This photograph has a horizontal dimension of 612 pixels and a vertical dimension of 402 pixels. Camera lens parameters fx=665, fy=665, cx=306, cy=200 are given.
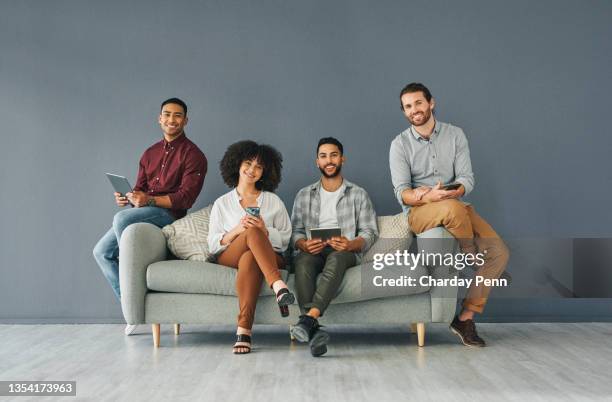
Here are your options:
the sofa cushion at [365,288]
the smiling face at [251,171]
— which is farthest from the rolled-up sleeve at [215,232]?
the sofa cushion at [365,288]

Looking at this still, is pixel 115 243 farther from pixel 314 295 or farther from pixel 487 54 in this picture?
pixel 487 54

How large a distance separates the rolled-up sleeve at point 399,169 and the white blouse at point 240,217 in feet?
2.19

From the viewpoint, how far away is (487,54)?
443 centimetres

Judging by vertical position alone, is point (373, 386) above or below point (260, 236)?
below

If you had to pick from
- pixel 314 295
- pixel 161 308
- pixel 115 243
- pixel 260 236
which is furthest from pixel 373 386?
pixel 115 243

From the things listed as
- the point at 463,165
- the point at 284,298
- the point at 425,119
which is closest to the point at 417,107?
the point at 425,119

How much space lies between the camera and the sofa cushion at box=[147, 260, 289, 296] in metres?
3.43

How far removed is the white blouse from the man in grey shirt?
2.28 ft

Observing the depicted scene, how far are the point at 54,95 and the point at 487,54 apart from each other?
9.51ft

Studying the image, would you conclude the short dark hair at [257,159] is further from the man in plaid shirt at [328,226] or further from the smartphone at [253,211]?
the smartphone at [253,211]

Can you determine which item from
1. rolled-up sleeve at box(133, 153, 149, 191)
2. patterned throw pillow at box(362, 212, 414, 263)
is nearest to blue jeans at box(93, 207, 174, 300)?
rolled-up sleeve at box(133, 153, 149, 191)

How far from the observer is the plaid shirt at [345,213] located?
12.5 ft

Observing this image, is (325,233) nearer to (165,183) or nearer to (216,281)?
(216,281)

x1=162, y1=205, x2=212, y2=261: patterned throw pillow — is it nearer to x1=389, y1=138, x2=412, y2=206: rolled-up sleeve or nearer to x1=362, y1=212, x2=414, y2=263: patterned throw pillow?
x1=362, y1=212, x2=414, y2=263: patterned throw pillow
